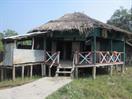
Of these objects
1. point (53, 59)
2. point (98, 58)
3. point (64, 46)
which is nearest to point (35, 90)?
point (53, 59)

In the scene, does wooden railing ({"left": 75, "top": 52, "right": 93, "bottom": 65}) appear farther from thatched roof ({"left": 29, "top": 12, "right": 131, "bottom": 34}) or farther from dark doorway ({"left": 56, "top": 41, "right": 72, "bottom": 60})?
dark doorway ({"left": 56, "top": 41, "right": 72, "bottom": 60})

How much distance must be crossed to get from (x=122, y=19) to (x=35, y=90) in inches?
1121

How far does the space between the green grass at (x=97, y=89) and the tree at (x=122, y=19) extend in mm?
21832

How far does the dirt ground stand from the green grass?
52cm

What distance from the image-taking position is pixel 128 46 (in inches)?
1273

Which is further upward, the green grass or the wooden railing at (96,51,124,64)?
the wooden railing at (96,51,124,64)

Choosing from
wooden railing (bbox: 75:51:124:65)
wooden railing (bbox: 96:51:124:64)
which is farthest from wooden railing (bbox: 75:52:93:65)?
wooden railing (bbox: 96:51:124:64)

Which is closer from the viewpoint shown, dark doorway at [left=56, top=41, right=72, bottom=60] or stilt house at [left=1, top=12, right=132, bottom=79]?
stilt house at [left=1, top=12, right=132, bottom=79]

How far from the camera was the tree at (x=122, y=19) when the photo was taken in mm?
39700

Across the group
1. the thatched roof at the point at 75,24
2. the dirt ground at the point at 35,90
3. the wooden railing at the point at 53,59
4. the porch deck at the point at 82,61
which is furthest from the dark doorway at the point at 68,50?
the dirt ground at the point at 35,90

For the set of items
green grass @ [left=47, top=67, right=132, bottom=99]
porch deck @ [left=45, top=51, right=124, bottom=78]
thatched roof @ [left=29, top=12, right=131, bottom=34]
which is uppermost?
thatched roof @ [left=29, top=12, right=131, bottom=34]

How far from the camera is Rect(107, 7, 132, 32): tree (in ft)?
130

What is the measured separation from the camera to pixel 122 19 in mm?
40531

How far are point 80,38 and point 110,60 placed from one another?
2852 mm
